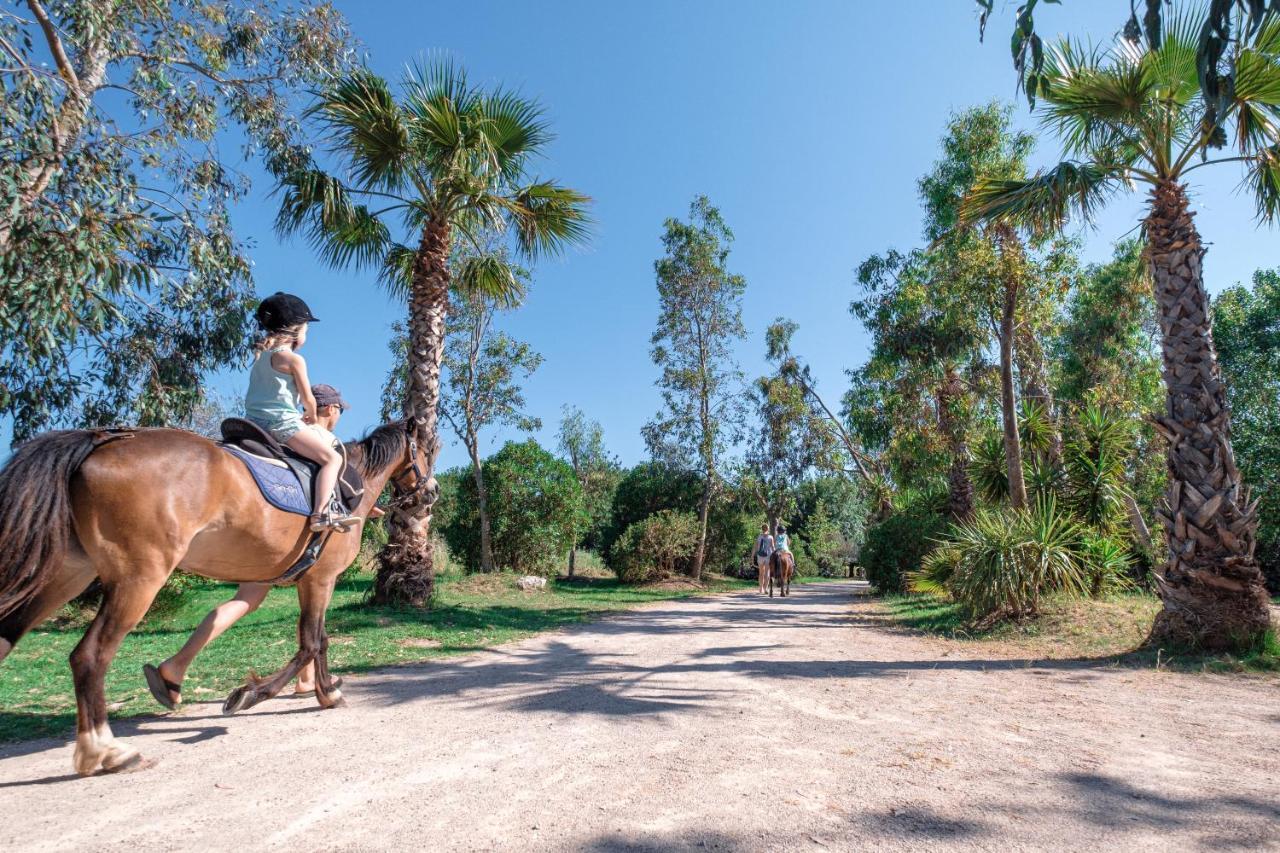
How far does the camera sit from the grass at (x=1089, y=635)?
590 cm

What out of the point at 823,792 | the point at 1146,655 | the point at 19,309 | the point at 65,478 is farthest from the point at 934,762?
the point at 19,309

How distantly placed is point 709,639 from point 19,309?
317 inches

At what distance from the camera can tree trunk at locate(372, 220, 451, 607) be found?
9.81 meters

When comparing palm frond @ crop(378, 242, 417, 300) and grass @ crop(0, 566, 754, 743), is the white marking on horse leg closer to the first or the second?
grass @ crop(0, 566, 754, 743)

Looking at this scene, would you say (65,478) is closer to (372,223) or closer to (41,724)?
(41,724)

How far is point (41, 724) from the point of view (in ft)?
12.6

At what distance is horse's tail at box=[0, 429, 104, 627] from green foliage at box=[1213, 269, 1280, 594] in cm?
2190

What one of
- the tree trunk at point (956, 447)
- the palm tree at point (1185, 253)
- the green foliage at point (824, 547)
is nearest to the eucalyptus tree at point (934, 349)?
the tree trunk at point (956, 447)

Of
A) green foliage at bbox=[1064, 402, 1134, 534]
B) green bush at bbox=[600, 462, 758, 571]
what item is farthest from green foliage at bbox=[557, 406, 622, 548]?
green foliage at bbox=[1064, 402, 1134, 534]

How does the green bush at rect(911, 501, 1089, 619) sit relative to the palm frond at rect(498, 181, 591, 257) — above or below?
below

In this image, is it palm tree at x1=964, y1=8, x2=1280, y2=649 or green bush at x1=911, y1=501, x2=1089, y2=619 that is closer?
palm tree at x1=964, y1=8, x2=1280, y2=649

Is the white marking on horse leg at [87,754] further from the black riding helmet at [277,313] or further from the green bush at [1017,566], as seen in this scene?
the green bush at [1017,566]

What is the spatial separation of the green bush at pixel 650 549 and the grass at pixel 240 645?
839 centimetres

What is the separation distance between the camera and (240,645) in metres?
6.85
